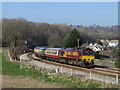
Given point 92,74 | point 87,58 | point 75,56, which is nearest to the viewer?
point 92,74

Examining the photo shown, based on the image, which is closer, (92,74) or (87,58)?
(92,74)

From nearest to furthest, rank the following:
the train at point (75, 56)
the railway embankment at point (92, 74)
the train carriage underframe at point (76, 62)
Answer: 1. the railway embankment at point (92, 74)
2. the train carriage underframe at point (76, 62)
3. the train at point (75, 56)

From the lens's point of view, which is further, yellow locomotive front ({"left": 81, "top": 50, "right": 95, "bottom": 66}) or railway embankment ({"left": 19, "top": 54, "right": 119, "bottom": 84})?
yellow locomotive front ({"left": 81, "top": 50, "right": 95, "bottom": 66})

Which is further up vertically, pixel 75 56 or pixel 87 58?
pixel 75 56

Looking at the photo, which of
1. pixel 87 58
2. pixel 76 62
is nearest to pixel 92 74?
pixel 87 58

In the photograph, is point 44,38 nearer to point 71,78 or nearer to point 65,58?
point 65,58

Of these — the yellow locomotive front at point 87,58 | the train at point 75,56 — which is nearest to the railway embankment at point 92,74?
the yellow locomotive front at point 87,58

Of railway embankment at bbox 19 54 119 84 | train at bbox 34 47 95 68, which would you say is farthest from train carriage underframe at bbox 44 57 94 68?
railway embankment at bbox 19 54 119 84

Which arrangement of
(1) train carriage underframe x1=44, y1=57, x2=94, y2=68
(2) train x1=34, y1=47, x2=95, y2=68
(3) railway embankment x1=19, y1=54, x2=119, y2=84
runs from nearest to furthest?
(3) railway embankment x1=19, y1=54, x2=119, y2=84 → (1) train carriage underframe x1=44, y1=57, x2=94, y2=68 → (2) train x1=34, y1=47, x2=95, y2=68

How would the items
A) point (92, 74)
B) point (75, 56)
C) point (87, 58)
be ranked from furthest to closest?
1. point (75, 56)
2. point (87, 58)
3. point (92, 74)

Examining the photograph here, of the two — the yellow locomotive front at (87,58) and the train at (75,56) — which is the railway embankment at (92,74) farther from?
the train at (75,56)

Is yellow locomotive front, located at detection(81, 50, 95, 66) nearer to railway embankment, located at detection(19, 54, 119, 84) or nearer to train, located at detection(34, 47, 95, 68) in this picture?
train, located at detection(34, 47, 95, 68)

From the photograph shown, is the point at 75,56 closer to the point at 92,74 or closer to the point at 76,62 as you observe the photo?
the point at 76,62

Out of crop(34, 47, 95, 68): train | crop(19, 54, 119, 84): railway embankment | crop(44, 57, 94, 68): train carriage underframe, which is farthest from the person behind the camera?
crop(34, 47, 95, 68): train
